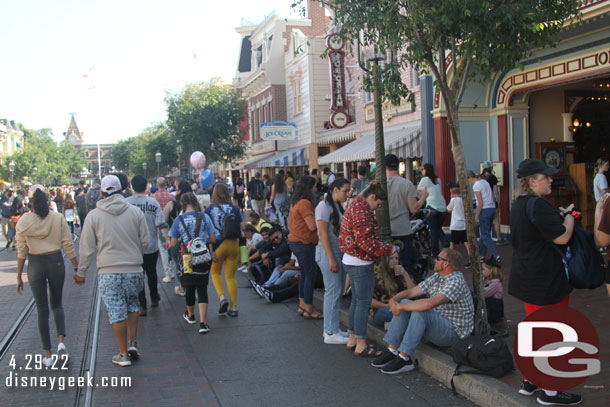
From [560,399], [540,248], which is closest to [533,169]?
[540,248]

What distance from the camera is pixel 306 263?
7.16 m

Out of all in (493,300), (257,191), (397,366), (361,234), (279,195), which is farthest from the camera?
(257,191)

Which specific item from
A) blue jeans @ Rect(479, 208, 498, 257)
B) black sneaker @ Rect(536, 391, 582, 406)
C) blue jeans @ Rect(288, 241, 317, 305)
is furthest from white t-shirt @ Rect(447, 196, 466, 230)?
black sneaker @ Rect(536, 391, 582, 406)

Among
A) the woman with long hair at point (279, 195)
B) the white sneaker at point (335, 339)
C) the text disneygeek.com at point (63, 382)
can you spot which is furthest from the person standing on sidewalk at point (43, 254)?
the woman with long hair at point (279, 195)

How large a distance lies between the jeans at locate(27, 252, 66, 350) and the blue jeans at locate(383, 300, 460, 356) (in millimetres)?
3548

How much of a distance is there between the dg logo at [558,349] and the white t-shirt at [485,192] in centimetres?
653

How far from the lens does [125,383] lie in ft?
17.3

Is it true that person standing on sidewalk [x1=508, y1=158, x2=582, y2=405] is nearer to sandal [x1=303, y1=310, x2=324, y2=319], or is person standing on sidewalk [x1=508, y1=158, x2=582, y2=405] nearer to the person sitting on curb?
the person sitting on curb

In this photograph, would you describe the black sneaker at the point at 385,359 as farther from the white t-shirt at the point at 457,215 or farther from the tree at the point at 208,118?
the tree at the point at 208,118

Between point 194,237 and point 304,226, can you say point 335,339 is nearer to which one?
point 304,226

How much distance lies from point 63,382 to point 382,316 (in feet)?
10.9

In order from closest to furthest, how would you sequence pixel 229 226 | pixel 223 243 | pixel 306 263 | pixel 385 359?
pixel 385 359
pixel 306 263
pixel 229 226
pixel 223 243

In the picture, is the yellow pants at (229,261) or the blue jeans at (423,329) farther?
the yellow pants at (229,261)

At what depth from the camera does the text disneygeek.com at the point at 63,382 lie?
5230mm
